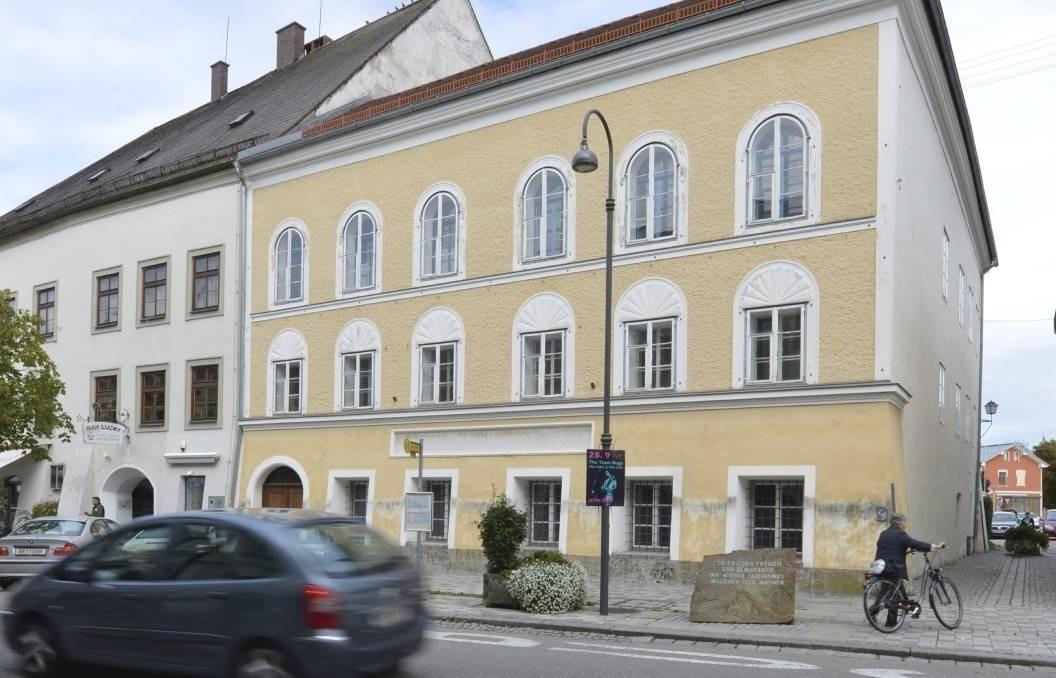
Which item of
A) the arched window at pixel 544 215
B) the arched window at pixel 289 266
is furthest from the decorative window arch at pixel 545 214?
the arched window at pixel 289 266

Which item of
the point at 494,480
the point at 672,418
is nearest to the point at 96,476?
the point at 494,480

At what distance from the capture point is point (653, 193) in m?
20.6

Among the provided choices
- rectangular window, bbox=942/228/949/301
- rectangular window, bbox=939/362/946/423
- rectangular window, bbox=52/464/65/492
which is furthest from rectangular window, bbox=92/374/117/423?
rectangular window, bbox=942/228/949/301

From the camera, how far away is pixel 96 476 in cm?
3106

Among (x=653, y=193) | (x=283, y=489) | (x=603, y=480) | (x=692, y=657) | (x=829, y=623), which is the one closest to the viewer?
(x=692, y=657)

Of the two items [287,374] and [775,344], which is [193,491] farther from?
[775,344]

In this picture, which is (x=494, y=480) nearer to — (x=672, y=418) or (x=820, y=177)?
(x=672, y=418)

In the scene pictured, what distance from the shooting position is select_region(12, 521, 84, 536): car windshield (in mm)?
18734

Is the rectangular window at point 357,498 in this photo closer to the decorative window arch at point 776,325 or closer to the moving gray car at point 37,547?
the moving gray car at point 37,547

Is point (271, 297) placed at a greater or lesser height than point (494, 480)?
greater

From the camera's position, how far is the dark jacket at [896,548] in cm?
1370

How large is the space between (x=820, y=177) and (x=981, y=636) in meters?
8.35

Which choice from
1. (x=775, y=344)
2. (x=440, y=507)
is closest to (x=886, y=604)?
(x=775, y=344)

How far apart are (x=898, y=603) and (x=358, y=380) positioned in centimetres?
1489
